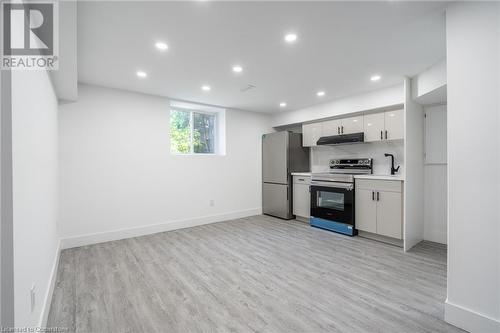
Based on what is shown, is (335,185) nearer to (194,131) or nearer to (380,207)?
(380,207)

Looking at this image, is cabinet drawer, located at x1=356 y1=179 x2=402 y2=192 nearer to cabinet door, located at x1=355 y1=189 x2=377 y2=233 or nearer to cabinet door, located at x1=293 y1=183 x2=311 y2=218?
cabinet door, located at x1=355 y1=189 x2=377 y2=233

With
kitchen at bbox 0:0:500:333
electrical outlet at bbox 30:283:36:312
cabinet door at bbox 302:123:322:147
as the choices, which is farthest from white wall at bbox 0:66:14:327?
cabinet door at bbox 302:123:322:147

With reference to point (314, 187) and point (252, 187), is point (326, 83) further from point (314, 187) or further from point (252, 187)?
point (252, 187)

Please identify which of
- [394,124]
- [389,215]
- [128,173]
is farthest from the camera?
[128,173]

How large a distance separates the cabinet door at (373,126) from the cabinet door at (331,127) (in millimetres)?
488

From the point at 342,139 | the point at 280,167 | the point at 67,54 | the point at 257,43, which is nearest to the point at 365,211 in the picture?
the point at 342,139

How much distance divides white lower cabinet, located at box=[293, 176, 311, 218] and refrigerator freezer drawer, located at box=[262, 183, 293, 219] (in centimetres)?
14

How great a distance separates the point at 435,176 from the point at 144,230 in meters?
4.80

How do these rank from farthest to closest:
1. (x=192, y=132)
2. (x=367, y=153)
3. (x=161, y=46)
A: (x=192, y=132), (x=367, y=153), (x=161, y=46)

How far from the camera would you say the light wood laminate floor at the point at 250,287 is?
179cm

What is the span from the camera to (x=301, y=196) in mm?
4895

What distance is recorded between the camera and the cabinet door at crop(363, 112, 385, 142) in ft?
12.8

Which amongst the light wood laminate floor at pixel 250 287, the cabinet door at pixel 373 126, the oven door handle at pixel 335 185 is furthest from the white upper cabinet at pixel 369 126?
the light wood laminate floor at pixel 250 287

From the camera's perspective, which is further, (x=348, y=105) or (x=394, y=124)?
(x=348, y=105)
